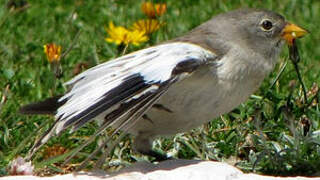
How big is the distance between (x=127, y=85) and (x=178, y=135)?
103cm

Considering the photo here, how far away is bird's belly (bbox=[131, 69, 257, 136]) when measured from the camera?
5043 mm

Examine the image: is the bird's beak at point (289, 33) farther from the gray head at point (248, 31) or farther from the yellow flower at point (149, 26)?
the yellow flower at point (149, 26)

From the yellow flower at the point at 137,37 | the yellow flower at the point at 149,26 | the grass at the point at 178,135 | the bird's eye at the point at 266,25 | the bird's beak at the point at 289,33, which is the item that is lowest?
the grass at the point at 178,135

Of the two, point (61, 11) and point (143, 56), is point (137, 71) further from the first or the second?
point (61, 11)

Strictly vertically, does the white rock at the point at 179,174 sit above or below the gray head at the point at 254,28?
below

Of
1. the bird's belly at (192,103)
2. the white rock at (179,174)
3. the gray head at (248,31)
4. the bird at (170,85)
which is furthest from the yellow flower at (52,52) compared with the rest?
the white rock at (179,174)

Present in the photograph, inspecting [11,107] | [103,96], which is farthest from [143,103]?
[11,107]

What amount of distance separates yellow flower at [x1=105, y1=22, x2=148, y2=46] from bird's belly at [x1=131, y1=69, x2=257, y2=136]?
5.98 feet

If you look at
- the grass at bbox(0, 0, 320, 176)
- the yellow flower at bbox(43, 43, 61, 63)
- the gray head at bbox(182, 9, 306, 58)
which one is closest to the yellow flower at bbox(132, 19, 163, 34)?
the grass at bbox(0, 0, 320, 176)

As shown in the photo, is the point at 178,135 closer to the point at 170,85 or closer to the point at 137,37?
the point at 170,85

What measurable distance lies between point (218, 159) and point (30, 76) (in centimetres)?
185

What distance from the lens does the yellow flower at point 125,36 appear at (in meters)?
6.95

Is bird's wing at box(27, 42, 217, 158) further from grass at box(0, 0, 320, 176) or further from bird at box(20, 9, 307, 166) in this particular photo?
grass at box(0, 0, 320, 176)

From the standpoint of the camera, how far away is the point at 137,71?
195 inches
